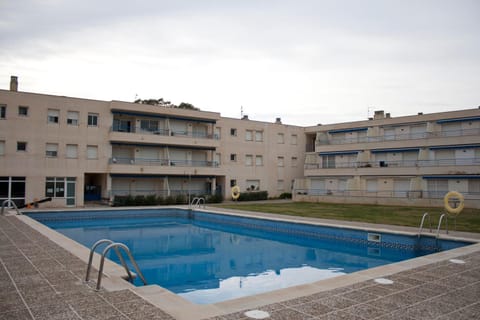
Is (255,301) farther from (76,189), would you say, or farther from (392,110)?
(392,110)

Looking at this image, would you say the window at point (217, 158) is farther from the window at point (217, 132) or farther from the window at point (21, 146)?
the window at point (21, 146)

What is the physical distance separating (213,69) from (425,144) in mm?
21495

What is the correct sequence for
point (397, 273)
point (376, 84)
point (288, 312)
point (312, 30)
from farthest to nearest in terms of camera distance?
1. point (376, 84)
2. point (312, 30)
3. point (397, 273)
4. point (288, 312)

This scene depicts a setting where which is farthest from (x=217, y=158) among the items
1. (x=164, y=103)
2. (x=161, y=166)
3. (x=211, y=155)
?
(x=164, y=103)

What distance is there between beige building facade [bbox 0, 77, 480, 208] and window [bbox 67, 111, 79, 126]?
7 cm

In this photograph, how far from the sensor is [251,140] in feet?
134

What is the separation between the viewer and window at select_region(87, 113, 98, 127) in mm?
30389

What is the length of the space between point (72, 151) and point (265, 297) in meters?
26.5

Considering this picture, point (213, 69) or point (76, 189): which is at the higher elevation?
point (213, 69)

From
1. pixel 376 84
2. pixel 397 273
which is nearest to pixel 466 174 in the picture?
pixel 376 84

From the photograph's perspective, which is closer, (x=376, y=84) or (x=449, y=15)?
(x=449, y=15)

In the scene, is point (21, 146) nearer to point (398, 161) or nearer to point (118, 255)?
point (118, 255)

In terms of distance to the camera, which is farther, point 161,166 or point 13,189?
point 161,166

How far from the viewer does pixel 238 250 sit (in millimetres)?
15664
